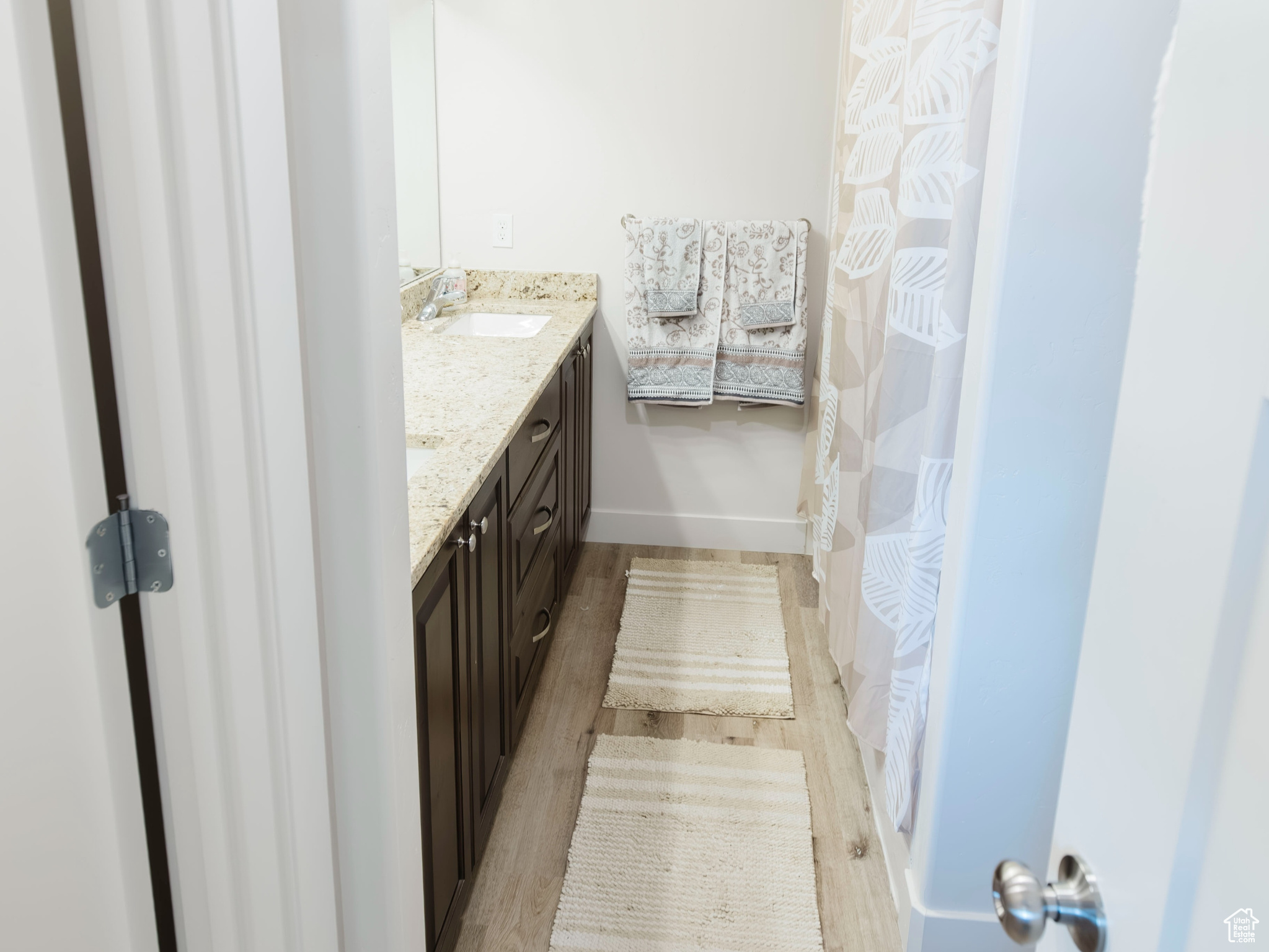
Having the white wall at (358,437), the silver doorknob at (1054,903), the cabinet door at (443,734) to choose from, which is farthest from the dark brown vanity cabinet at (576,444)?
the silver doorknob at (1054,903)

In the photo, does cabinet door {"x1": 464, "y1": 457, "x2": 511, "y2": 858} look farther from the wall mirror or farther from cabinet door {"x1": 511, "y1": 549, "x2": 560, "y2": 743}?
the wall mirror

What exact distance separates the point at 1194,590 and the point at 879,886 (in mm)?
1719

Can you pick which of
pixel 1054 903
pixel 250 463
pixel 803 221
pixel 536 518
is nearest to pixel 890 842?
pixel 536 518

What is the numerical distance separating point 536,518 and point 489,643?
657mm

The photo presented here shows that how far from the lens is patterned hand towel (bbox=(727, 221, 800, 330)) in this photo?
325 centimetres

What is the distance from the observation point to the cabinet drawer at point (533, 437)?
2.14m

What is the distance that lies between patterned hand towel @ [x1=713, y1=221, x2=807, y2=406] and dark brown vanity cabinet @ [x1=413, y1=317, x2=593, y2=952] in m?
0.63

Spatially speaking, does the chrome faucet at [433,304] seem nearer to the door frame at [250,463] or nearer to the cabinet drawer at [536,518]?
the cabinet drawer at [536,518]

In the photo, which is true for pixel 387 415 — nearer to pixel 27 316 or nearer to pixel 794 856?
pixel 27 316

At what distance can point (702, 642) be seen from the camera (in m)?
3.01

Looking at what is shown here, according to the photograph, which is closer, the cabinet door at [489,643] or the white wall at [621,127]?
the cabinet door at [489,643]

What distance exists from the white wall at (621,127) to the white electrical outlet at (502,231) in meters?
0.02

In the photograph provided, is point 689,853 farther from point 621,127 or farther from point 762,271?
point 621,127

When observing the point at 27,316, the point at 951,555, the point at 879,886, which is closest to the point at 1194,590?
the point at 27,316
